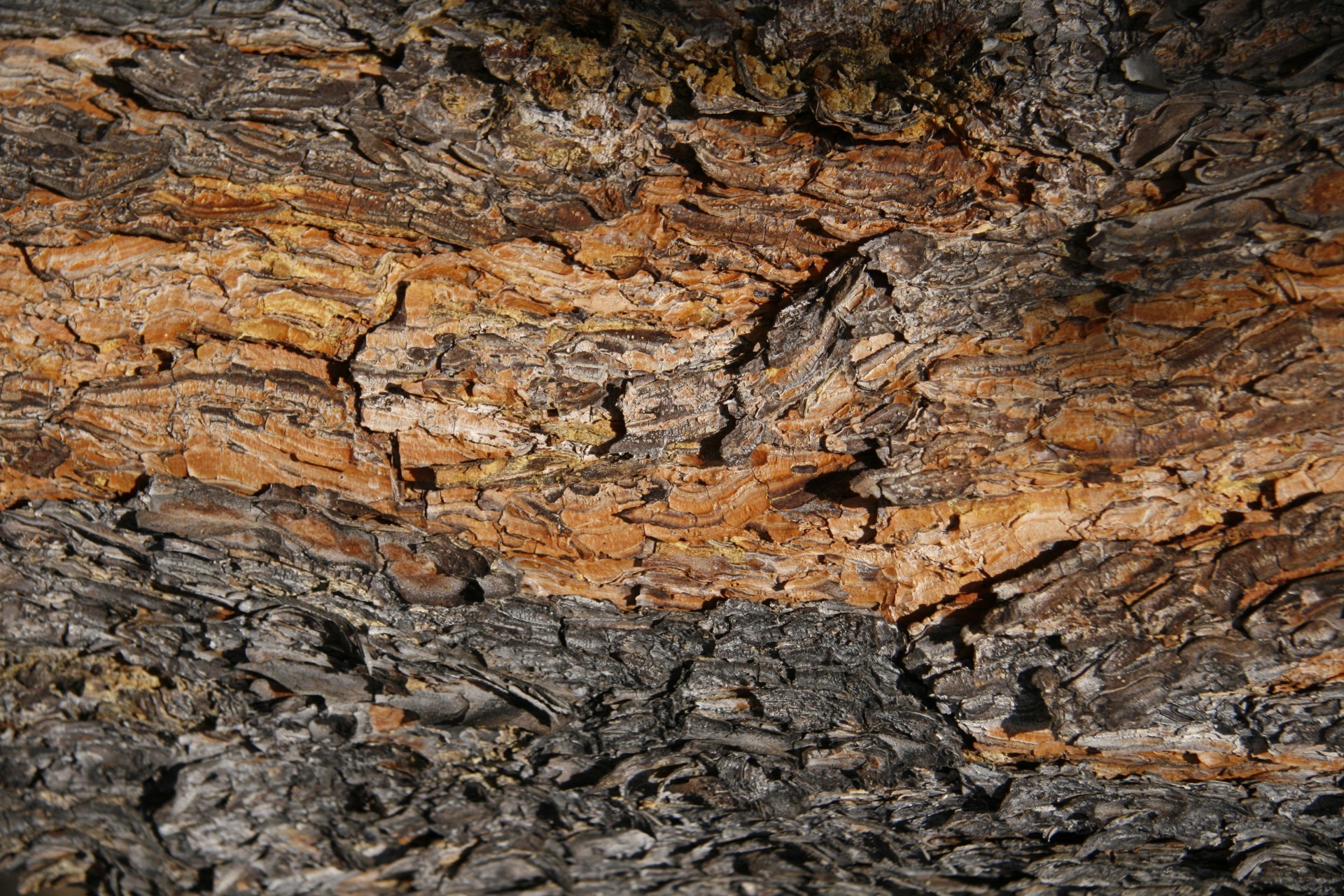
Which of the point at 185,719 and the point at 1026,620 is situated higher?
the point at 1026,620

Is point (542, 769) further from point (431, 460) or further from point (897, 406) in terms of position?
point (897, 406)

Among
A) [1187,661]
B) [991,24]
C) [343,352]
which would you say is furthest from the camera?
[343,352]

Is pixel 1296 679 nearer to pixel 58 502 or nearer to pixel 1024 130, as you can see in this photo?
pixel 1024 130

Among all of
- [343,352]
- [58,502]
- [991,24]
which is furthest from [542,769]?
[991,24]

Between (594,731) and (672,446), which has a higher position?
(672,446)

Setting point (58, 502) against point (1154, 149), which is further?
point (58, 502)

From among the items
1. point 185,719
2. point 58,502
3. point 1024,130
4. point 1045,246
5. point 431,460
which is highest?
point 1024,130

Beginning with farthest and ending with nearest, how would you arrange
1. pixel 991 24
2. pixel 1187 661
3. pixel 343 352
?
pixel 343 352, pixel 1187 661, pixel 991 24
